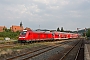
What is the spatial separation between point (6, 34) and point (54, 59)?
6232 centimetres

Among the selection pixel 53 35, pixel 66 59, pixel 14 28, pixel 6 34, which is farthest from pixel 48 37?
pixel 14 28

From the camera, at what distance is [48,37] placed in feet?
192

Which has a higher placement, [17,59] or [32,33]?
[32,33]

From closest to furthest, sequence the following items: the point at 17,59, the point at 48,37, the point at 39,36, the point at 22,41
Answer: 1. the point at 17,59
2. the point at 22,41
3. the point at 39,36
4. the point at 48,37

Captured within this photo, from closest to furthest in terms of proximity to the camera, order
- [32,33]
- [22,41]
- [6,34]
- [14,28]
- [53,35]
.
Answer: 1. [22,41]
2. [32,33]
3. [53,35]
4. [6,34]
5. [14,28]

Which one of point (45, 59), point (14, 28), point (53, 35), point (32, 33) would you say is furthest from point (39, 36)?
point (14, 28)

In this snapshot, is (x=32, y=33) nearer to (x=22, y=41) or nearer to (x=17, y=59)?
(x=22, y=41)

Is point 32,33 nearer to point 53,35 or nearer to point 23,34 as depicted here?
point 23,34

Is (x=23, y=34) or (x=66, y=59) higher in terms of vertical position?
(x=23, y=34)

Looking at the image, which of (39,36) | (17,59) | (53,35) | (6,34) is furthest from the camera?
(6,34)

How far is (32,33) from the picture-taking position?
42.6m

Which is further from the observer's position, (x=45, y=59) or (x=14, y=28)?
(x=14, y=28)

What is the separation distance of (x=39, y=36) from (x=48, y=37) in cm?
1052

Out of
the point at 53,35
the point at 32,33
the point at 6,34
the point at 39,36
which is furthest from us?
the point at 6,34
